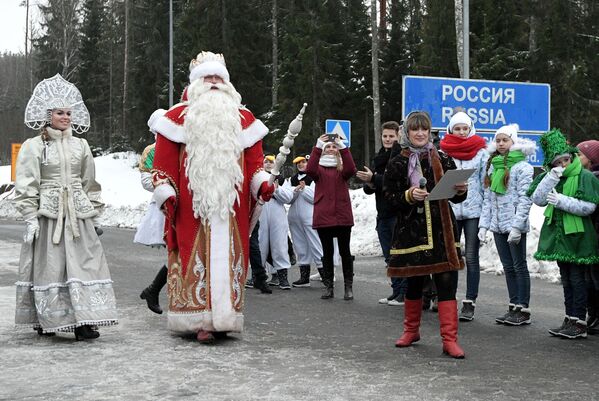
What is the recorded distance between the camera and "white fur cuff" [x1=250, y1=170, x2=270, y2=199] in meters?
7.04

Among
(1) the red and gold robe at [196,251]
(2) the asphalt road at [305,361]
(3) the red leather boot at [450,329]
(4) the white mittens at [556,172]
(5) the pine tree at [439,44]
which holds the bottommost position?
(2) the asphalt road at [305,361]

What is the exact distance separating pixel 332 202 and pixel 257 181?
8.45 feet

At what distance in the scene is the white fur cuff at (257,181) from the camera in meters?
7.04

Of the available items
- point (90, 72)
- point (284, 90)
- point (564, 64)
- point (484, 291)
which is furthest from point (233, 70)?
point (484, 291)

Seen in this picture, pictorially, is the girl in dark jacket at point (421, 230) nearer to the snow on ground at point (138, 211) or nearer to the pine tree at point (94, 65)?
the snow on ground at point (138, 211)

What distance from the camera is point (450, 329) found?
6.27 meters

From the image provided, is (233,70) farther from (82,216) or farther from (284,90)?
(82,216)

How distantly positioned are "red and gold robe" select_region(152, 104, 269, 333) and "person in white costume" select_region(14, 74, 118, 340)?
2.16ft

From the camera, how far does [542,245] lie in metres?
7.41

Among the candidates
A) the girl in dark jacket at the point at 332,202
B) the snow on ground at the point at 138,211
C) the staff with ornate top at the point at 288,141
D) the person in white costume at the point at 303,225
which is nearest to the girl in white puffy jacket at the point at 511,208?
the girl in dark jacket at the point at 332,202

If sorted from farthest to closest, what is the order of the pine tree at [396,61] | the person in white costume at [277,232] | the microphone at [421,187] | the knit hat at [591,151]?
the pine tree at [396,61] < the person in white costume at [277,232] < the knit hat at [591,151] < the microphone at [421,187]

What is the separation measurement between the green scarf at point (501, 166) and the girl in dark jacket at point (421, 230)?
135cm

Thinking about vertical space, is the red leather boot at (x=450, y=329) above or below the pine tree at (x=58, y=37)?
below

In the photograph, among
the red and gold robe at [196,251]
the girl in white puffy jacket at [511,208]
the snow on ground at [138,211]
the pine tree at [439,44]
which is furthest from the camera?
the pine tree at [439,44]
